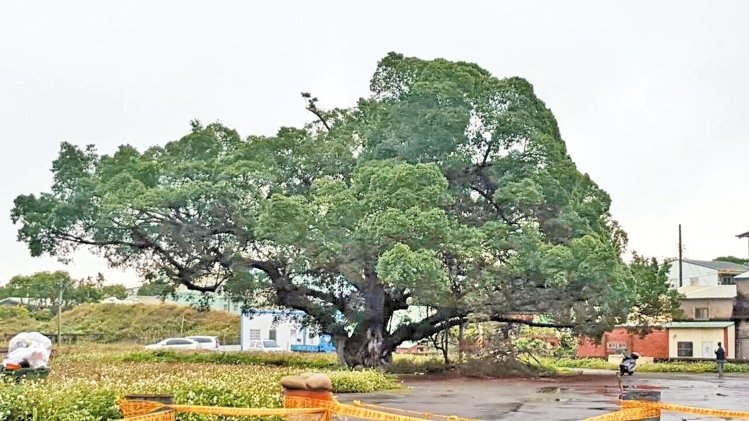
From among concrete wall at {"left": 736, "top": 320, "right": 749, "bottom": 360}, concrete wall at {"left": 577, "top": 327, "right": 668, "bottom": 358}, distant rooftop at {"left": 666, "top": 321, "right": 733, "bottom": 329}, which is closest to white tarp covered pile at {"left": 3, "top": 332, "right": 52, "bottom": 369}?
concrete wall at {"left": 577, "top": 327, "right": 668, "bottom": 358}

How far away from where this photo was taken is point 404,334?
104 feet

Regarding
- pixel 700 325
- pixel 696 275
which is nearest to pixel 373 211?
pixel 700 325

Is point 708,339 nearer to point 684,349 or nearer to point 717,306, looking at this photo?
point 684,349

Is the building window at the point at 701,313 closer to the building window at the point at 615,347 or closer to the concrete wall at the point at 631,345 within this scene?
the concrete wall at the point at 631,345

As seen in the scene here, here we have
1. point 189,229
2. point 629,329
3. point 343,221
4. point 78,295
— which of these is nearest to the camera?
point 343,221

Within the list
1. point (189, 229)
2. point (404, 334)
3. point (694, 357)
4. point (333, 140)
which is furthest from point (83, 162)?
point (694, 357)

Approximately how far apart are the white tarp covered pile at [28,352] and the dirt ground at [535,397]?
6852 mm

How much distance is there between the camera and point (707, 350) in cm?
4472

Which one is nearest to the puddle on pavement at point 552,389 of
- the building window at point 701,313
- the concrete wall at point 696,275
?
the building window at point 701,313

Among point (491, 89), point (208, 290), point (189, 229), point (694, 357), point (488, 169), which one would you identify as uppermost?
point (491, 89)

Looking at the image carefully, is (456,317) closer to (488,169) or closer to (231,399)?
(488,169)

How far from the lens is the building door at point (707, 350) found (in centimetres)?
4453

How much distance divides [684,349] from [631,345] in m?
3.39

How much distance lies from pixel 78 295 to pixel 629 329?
50991 millimetres
